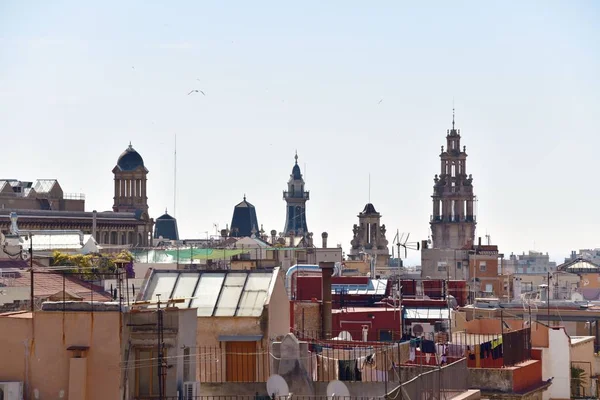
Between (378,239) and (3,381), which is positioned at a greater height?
(378,239)

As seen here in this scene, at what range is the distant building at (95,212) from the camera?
484ft

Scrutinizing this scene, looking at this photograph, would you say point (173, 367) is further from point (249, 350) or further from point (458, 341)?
point (458, 341)

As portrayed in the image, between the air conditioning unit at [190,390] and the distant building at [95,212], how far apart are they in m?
116

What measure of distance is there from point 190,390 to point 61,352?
95.9 inches

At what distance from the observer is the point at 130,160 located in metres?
172

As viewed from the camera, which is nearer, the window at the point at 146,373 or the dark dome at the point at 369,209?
the window at the point at 146,373

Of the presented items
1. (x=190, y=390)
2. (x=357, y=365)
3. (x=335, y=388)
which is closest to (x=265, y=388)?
(x=190, y=390)

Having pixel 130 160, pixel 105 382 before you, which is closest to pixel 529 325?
pixel 105 382

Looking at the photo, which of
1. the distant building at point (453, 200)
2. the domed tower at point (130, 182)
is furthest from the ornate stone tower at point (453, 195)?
the domed tower at point (130, 182)

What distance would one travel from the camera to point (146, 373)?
977 inches

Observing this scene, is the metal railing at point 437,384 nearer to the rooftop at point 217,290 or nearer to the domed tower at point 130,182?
the rooftop at point 217,290

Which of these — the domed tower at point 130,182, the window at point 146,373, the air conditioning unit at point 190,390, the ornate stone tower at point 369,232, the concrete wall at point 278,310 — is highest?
the domed tower at point 130,182

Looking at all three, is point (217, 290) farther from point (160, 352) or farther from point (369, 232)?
point (369, 232)

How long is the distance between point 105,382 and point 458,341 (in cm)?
1373
